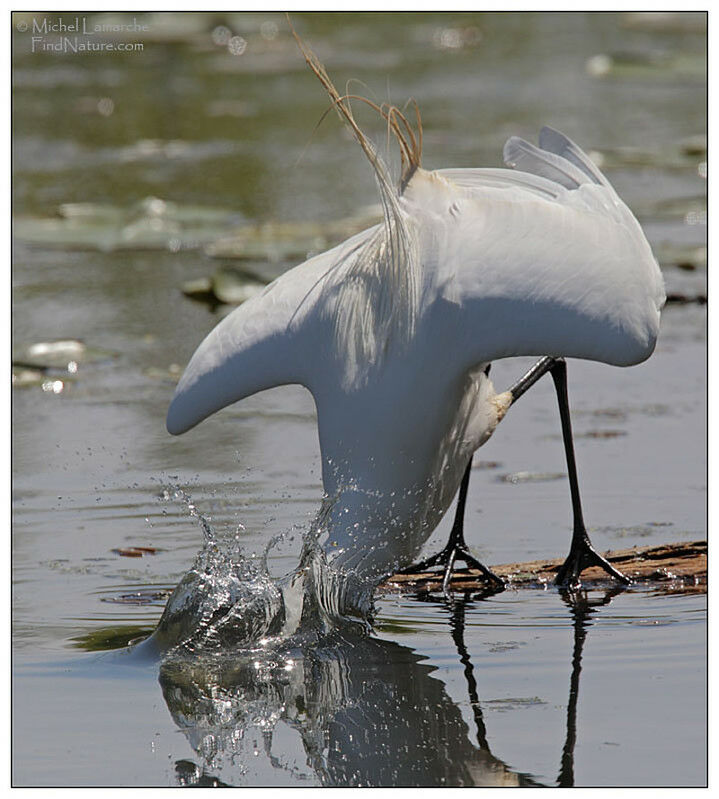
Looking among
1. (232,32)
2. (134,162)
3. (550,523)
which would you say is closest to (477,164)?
(134,162)

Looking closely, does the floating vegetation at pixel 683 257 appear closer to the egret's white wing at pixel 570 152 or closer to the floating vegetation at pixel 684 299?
the floating vegetation at pixel 684 299

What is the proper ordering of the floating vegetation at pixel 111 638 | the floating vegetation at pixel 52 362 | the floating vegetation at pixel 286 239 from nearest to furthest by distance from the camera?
the floating vegetation at pixel 111 638
the floating vegetation at pixel 52 362
the floating vegetation at pixel 286 239

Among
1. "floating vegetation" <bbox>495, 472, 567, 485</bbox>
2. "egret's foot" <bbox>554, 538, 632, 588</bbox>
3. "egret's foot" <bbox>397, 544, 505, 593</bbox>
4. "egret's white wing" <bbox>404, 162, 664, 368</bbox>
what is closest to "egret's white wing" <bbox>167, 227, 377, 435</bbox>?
"egret's white wing" <bbox>404, 162, 664, 368</bbox>

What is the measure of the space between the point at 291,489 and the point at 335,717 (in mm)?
1599

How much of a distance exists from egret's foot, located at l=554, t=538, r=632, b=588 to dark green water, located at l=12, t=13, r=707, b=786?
10cm

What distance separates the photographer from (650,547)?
14.3 feet

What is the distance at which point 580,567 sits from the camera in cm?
417

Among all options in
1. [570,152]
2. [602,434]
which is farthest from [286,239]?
[570,152]

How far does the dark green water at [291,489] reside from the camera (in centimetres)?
321

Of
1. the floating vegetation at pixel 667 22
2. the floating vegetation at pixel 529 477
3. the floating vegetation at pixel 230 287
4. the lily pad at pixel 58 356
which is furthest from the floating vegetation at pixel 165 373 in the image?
the floating vegetation at pixel 667 22

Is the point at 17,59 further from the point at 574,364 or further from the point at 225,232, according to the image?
the point at 574,364

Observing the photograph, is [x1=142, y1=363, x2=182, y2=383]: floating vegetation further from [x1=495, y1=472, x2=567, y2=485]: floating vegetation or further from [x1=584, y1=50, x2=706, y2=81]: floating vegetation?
[x1=584, y1=50, x2=706, y2=81]: floating vegetation

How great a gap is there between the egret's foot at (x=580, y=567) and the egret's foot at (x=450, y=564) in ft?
0.54

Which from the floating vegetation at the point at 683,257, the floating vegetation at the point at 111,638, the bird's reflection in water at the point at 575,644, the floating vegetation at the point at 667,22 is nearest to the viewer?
the bird's reflection in water at the point at 575,644
